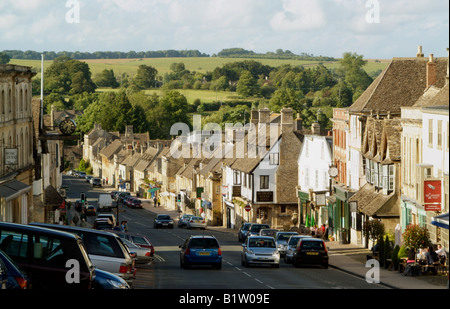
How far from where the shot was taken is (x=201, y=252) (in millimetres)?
42000

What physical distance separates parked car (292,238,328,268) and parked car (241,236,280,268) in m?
1.11

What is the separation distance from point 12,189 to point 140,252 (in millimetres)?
10690

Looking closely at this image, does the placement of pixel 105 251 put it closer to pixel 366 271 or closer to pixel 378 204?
pixel 366 271

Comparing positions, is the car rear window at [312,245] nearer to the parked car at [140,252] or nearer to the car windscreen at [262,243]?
the car windscreen at [262,243]

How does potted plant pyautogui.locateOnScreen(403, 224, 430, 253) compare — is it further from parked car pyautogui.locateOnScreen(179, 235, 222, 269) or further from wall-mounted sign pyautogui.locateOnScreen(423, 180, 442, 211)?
parked car pyautogui.locateOnScreen(179, 235, 222, 269)

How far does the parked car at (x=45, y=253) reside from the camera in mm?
22969

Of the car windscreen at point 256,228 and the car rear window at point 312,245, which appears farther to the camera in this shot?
the car windscreen at point 256,228

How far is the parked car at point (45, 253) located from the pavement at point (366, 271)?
16.8 metres

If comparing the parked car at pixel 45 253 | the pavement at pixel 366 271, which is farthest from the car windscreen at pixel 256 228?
the parked car at pixel 45 253

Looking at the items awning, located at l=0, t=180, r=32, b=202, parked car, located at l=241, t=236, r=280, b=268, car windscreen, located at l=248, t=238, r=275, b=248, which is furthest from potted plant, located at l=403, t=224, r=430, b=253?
awning, located at l=0, t=180, r=32, b=202

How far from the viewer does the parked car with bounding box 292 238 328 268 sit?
4522 cm

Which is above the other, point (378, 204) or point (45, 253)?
point (45, 253)

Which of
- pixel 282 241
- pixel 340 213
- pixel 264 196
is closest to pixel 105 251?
pixel 282 241
